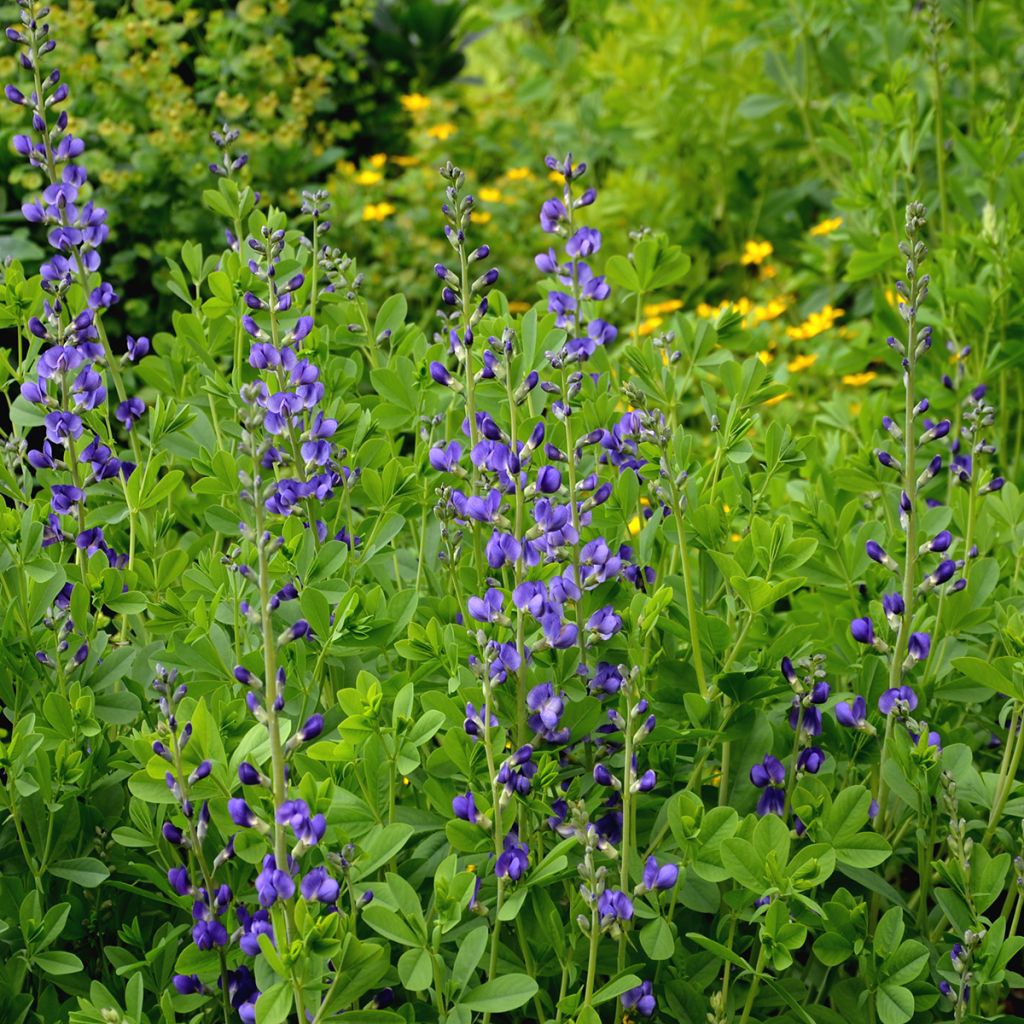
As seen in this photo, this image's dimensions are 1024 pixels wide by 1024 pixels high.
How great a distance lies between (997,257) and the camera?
320 centimetres

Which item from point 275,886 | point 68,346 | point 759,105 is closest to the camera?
point 275,886

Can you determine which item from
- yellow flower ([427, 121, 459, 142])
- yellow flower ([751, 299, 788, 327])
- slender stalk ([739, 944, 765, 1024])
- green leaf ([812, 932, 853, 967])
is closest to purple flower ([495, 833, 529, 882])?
slender stalk ([739, 944, 765, 1024])

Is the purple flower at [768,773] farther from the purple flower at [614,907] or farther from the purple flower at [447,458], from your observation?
the purple flower at [447,458]

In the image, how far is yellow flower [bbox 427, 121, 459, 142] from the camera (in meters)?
5.73

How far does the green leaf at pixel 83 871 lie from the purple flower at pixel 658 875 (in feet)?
2.34

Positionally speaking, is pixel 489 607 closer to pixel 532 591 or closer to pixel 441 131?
pixel 532 591

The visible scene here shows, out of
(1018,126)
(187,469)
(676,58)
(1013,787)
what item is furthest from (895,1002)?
(676,58)

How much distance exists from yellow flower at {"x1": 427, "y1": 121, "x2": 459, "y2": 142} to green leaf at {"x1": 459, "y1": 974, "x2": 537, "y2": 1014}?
4.63m

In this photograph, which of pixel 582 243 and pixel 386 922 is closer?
pixel 386 922

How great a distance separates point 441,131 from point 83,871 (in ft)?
14.5

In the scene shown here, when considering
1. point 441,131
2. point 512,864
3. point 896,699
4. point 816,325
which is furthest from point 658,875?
point 441,131

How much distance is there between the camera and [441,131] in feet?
18.8

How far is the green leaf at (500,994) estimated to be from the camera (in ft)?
5.16

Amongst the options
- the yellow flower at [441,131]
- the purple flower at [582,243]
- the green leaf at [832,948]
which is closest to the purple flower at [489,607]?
the green leaf at [832,948]
